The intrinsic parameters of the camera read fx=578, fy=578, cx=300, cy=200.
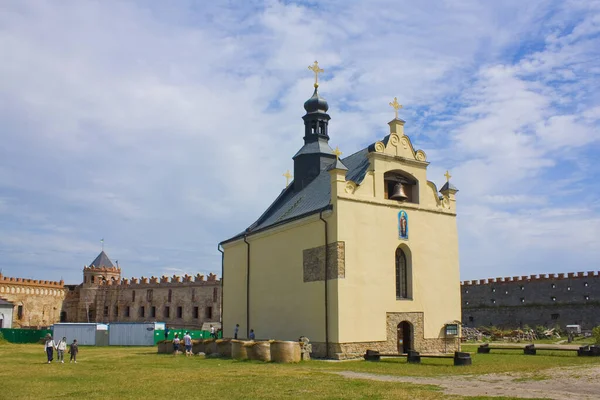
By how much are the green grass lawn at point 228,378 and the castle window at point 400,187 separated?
7367mm

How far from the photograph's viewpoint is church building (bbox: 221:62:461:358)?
23953 mm

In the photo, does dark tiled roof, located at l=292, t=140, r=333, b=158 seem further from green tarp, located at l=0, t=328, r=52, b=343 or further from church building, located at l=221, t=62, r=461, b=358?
green tarp, located at l=0, t=328, r=52, b=343

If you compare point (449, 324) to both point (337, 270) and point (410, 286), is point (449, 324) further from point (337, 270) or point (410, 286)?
point (337, 270)

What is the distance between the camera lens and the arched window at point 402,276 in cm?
2597

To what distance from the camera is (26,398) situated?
13602mm

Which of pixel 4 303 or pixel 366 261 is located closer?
pixel 366 261

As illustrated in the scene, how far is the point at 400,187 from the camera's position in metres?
26.1

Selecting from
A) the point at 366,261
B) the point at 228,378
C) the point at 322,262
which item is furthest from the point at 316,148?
the point at 228,378

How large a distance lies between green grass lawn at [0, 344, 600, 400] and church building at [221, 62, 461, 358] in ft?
8.36

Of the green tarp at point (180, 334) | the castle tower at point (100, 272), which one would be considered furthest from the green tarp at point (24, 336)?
the castle tower at point (100, 272)

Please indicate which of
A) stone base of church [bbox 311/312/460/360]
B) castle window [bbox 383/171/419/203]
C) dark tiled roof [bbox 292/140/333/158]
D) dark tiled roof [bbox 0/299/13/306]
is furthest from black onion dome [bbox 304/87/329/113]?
dark tiled roof [bbox 0/299/13/306]

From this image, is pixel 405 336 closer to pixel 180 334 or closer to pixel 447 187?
pixel 447 187

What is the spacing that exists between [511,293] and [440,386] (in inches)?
1772

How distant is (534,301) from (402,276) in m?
33.4
